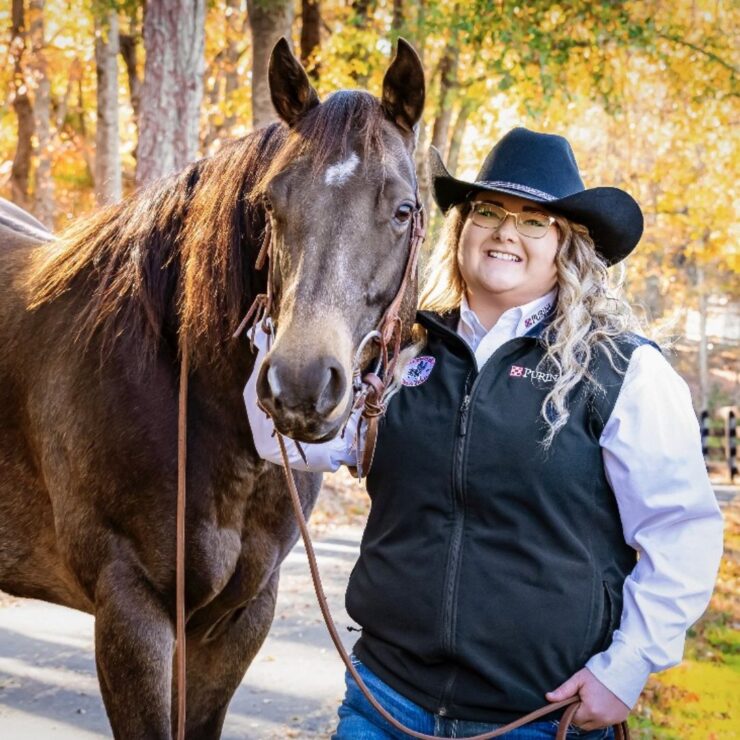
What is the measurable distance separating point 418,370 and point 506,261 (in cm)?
34

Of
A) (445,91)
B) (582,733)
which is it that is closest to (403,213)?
(582,733)

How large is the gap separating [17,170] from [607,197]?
16.7 m

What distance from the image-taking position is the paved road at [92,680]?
4668 millimetres

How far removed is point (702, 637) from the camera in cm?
663

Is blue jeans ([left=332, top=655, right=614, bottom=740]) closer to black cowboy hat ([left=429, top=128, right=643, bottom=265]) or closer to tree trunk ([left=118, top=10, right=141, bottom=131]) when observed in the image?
black cowboy hat ([left=429, top=128, right=643, bottom=265])

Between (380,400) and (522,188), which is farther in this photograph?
(522,188)

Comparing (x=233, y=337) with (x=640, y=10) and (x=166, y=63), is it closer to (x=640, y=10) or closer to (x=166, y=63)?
(x=166, y=63)

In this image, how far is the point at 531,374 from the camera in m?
2.34

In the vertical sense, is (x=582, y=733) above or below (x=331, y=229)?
below

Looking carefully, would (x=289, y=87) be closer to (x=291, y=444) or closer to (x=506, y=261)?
(x=506, y=261)

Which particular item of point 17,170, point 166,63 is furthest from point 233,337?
point 17,170

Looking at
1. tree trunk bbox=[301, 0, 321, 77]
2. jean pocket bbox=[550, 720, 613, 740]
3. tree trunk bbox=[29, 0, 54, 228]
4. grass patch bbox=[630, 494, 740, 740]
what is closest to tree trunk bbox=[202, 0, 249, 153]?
tree trunk bbox=[29, 0, 54, 228]

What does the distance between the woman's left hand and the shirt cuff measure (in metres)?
0.02

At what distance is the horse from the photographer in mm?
2309
